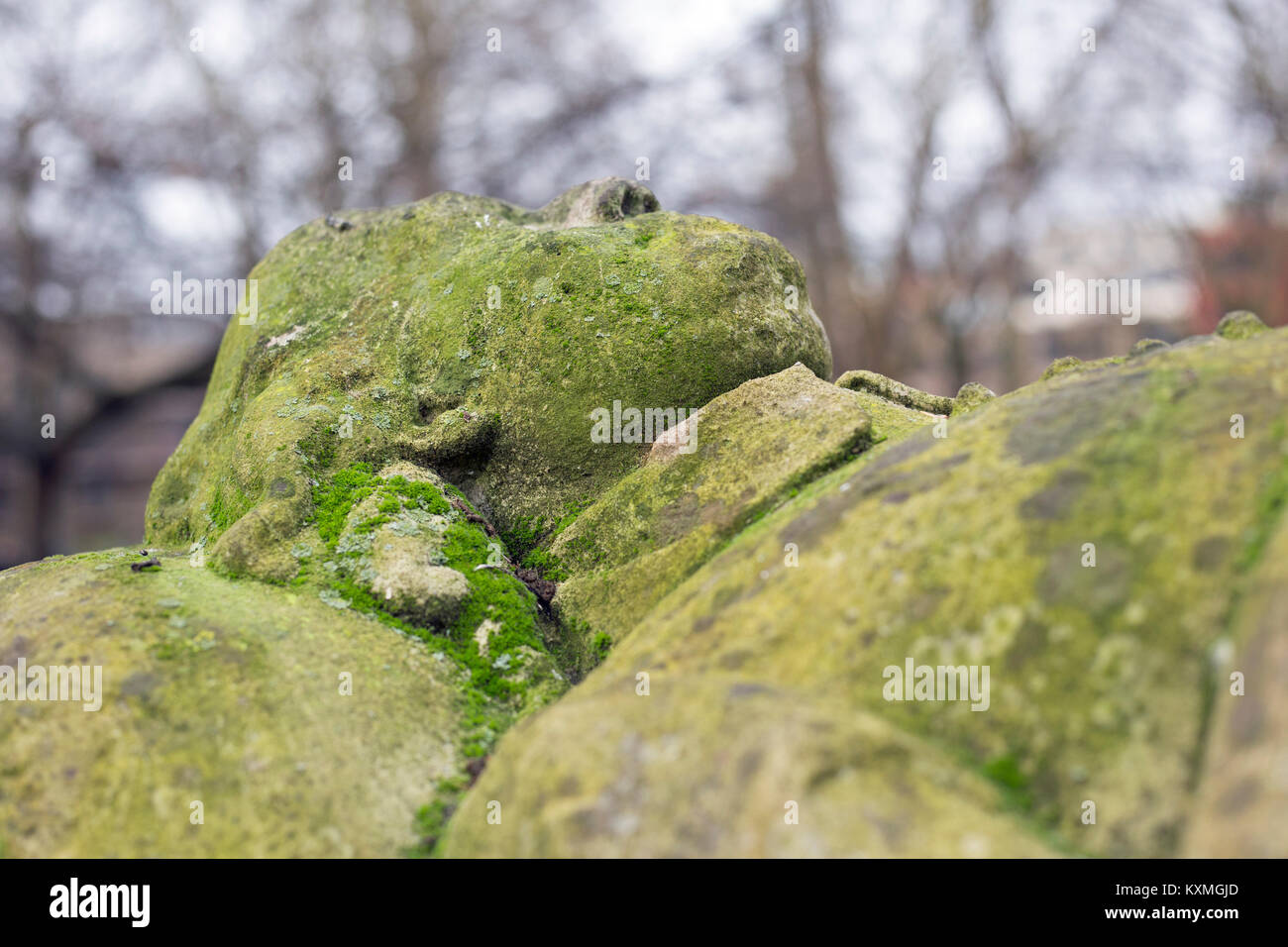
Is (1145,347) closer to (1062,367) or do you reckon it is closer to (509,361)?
(1062,367)

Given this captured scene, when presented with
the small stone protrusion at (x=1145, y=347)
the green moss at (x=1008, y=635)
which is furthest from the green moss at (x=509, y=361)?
the small stone protrusion at (x=1145, y=347)

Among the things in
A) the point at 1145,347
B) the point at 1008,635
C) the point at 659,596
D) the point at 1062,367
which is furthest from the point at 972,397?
the point at 1008,635

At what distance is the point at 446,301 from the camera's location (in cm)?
436

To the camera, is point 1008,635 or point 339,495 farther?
point 339,495

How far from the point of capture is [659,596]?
3311 mm

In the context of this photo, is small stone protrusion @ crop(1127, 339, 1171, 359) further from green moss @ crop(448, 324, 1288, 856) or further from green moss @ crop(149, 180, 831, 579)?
green moss @ crop(149, 180, 831, 579)

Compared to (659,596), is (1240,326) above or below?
above

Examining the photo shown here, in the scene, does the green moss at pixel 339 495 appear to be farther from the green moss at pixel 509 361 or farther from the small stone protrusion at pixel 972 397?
the small stone protrusion at pixel 972 397

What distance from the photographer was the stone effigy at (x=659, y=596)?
A: 1.91 m

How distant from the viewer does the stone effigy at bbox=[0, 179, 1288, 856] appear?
6.25 ft

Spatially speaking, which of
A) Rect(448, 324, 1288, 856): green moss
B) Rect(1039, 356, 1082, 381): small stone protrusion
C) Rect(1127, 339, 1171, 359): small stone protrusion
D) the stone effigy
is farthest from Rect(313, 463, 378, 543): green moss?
Rect(1127, 339, 1171, 359): small stone protrusion

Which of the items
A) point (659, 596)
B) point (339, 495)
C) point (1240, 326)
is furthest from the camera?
point (339, 495)

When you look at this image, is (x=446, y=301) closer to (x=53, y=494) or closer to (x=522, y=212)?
(x=522, y=212)

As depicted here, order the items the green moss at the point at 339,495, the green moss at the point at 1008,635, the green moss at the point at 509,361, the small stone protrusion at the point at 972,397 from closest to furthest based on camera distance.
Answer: the green moss at the point at 1008,635, the green moss at the point at 339,495, the small stone protrusion at the point at 972,397, the green moss at the point at 509,361
